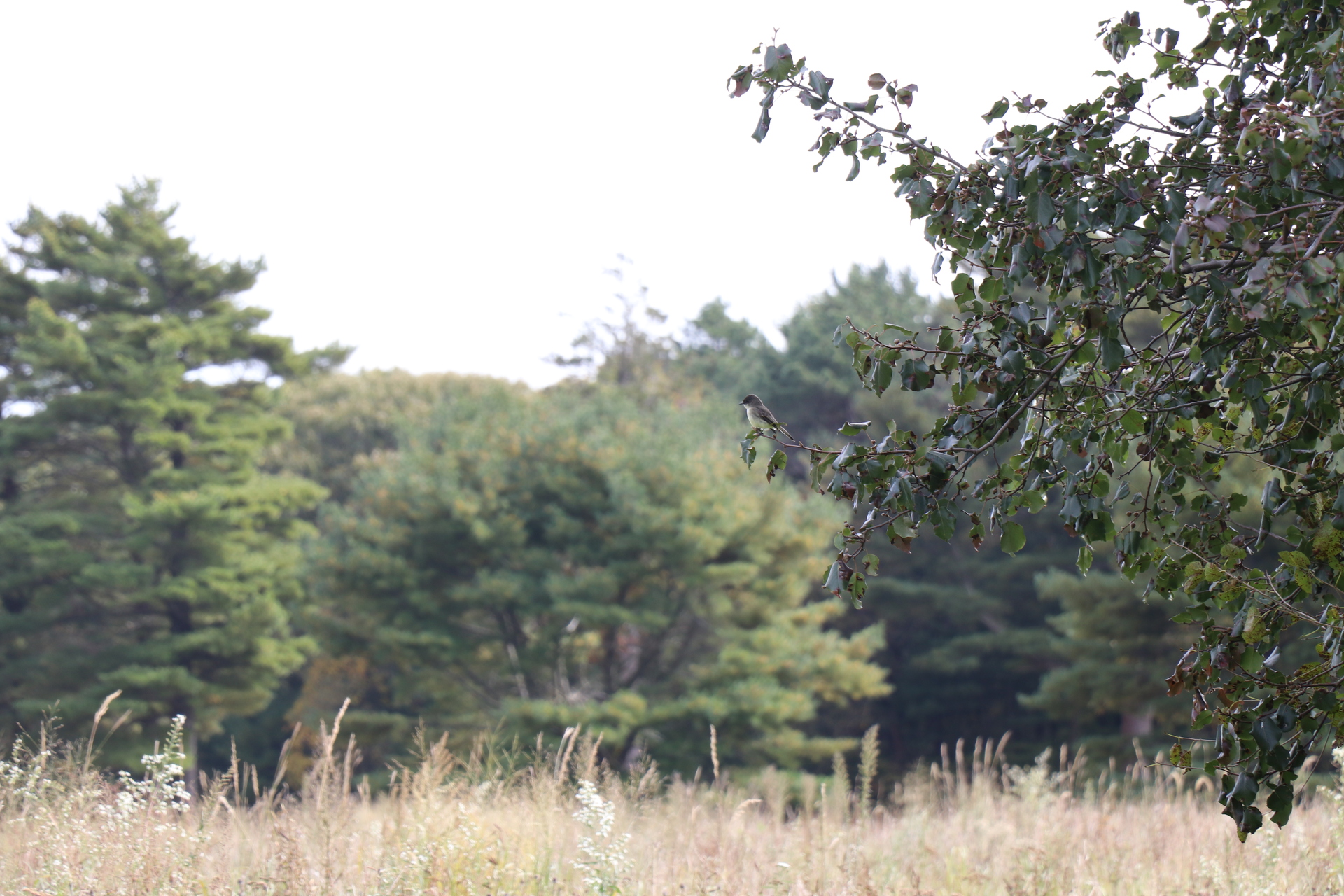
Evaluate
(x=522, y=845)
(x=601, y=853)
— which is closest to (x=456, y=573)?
(x=522, y=845)

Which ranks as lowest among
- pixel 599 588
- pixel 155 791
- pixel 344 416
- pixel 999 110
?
pixel 155 791

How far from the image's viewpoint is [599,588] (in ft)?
53.4

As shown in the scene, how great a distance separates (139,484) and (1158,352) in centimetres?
2060

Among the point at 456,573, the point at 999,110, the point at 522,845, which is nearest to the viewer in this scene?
the point at 999,110

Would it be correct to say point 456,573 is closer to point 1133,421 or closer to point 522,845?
point 522,845

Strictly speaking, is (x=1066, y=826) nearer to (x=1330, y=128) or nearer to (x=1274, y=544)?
(x=1330, y=128)

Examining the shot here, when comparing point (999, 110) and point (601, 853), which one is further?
point (601, 853)

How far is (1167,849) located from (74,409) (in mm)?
19206

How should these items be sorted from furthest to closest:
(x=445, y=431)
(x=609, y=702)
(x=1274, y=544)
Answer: (x=445, y=431)
(x=609, y=702)
(x=1274, y=544)

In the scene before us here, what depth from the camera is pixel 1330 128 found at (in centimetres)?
157

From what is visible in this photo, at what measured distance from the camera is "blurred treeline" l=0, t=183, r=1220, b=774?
16297 millimetres

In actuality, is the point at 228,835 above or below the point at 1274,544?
below

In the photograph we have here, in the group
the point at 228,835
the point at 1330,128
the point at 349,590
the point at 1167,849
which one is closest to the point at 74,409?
the point at 349,590

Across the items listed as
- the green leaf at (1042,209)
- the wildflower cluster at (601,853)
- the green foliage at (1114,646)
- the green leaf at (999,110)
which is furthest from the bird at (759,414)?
the green foliage at (1114,646)
